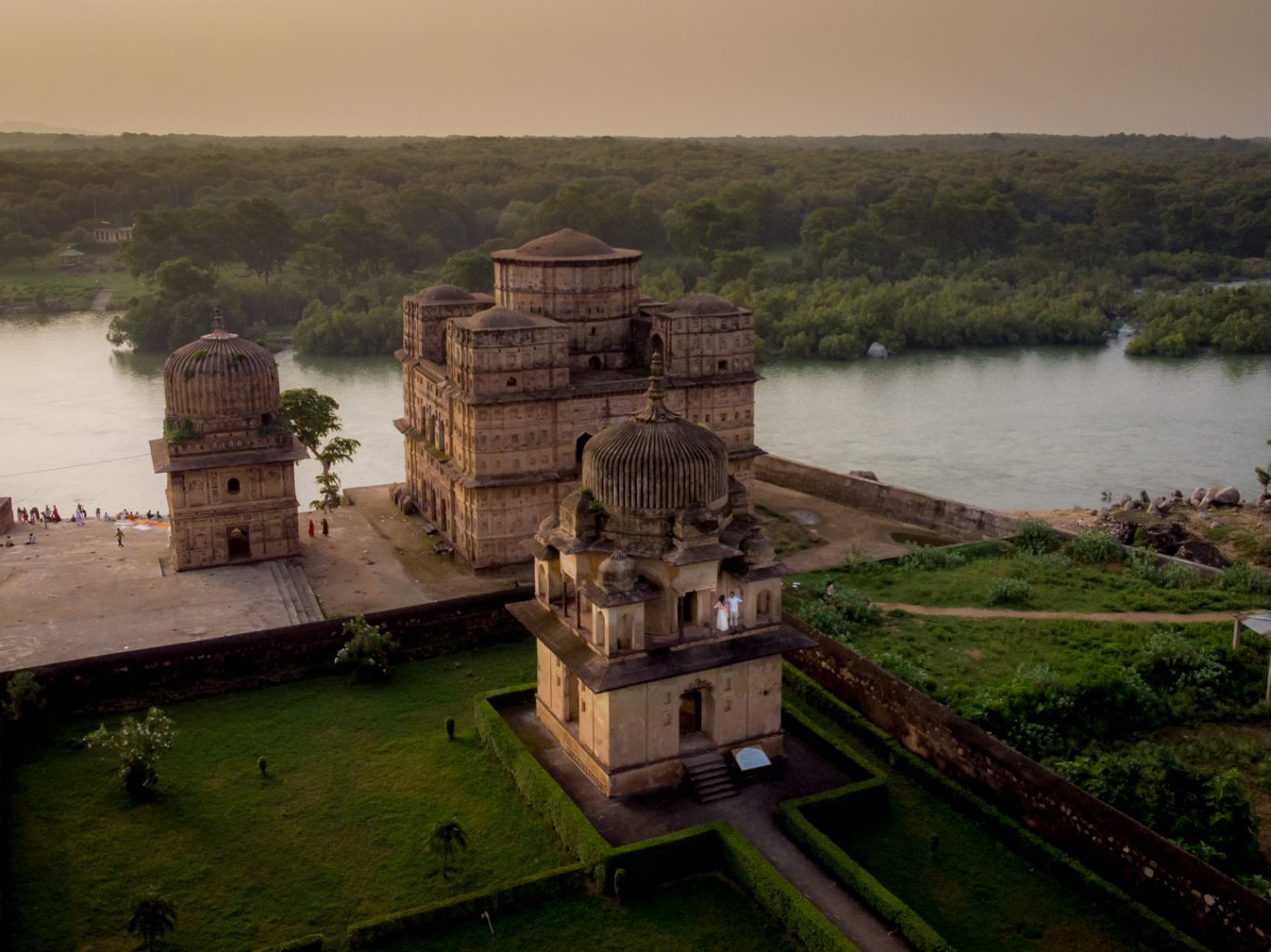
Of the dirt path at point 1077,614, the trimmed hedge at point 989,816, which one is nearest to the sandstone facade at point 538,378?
the dirt path at point 1077,614

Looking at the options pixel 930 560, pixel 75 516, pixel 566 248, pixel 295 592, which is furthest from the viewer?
pixel 75 516

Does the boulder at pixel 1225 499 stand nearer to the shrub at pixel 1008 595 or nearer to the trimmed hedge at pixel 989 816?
the shrub at pixel 1008 595

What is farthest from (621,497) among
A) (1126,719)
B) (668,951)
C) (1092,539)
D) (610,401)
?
(1092,539)

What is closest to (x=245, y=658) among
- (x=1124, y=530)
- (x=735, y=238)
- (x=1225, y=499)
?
(x=1124, y=530)

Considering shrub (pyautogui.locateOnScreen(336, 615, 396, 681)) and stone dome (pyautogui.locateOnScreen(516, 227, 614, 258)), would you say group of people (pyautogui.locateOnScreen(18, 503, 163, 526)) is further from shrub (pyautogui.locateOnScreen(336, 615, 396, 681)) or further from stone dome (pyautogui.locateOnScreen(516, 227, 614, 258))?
shrub (pyautogui.locateOnScreen(336, 615, 396, 681))

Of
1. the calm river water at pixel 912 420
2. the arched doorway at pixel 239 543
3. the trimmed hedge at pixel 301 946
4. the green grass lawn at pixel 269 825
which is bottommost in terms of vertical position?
the calm river water at pixel 912 420

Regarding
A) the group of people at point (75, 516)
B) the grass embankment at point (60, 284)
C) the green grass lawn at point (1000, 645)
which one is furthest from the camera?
the grass embankment at point (60, 284)

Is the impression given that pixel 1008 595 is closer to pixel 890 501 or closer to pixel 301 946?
pixel 890 501
